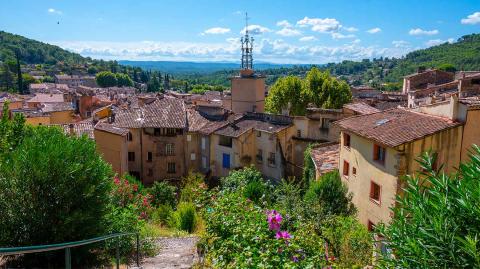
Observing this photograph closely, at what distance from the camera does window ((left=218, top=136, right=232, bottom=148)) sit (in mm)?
34125

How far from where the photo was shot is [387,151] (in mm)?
18016

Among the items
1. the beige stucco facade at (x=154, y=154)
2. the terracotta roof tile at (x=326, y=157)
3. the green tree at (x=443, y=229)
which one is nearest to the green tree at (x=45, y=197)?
the green tree at (x=443, y=229)

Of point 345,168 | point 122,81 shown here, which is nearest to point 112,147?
point 345,168

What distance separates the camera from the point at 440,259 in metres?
4.84

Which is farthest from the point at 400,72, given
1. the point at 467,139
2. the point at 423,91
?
the point at 467,139

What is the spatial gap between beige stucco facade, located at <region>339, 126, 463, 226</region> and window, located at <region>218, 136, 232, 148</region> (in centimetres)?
1417

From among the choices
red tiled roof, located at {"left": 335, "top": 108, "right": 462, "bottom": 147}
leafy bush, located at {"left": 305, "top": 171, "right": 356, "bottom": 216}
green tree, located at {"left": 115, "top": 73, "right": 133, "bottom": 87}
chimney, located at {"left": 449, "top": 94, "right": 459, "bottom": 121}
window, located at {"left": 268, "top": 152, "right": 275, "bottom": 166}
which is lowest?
window, located at {"left": 268, "top": 152, "right": 275, "bottom": 166}

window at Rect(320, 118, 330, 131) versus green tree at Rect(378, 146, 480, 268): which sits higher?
green tree at Rect(378, 146, 480, 268)

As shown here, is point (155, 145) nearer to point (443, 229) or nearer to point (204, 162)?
point (204, 162)

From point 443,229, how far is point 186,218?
15.0 metres

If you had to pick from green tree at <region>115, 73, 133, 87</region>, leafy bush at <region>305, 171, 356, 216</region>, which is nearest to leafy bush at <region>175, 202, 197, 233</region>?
leafy bush at <region>305, 171, 356, 216</region>

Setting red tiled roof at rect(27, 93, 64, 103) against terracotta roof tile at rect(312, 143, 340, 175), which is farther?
red tiled roof at rect(27, 93, 64, 103)

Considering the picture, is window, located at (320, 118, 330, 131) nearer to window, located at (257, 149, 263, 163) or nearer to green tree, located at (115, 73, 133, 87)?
window, located at (257, 149, 263, 163)

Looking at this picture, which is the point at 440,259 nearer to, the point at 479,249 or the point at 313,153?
the point at 479,249
